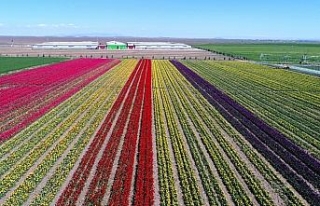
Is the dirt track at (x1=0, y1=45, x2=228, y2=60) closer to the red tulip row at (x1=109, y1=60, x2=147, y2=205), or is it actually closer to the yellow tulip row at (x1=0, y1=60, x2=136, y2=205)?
the yellow tulip row at (x1=0, y1=60, x2=136, y2=205)

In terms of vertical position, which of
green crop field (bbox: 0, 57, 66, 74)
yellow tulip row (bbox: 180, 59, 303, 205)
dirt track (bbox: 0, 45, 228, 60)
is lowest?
yellow tulip row (bbox: 180, 59, 303, 205)

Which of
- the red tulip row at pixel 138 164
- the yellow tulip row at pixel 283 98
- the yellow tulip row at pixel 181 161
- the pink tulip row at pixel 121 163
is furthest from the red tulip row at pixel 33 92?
the yellow tulip row at pixel 283 98

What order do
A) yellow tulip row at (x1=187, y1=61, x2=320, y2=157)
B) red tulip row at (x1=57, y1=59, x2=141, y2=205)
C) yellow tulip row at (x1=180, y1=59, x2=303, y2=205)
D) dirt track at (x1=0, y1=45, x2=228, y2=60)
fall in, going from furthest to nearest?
dirt track at (x1=0, y1=45, x2=228, y2=60), yellow tulip row at (x1=187, y1=61, x2=320, y2=157), yellow tulip row at (x1=180, y1=59, x2=303, y2=205), red tulip row at (x1=57, y1=59, x2=141, y2=205)

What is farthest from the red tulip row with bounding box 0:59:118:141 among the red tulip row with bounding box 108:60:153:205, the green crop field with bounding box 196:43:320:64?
the green crop field with bounding box 196:43:320:64

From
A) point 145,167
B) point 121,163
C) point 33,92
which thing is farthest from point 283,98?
point 33,92

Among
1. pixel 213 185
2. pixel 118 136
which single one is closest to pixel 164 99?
pixel 118 136

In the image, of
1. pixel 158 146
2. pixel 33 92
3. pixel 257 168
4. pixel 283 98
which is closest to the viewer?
pixel 257 168

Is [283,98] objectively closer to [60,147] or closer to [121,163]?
[121,163]
